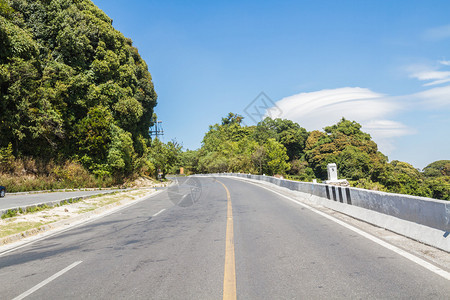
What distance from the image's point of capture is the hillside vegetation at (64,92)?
25.2m

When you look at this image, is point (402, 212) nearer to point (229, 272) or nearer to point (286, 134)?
point (229, 272)

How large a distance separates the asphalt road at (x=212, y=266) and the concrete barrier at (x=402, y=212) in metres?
0.90

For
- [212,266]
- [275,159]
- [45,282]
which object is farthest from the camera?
[275,159]

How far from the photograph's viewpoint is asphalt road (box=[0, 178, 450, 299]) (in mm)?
4254

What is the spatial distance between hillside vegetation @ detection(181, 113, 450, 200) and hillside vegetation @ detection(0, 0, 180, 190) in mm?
29950

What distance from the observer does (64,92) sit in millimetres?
31469

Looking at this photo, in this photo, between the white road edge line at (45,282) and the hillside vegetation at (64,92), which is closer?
the white road edge line at (45,282)

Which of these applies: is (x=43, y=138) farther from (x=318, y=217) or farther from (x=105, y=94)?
(x=318, y=217)

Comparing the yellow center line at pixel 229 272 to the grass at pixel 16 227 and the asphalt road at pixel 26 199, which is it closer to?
the grass at pixel 16 227

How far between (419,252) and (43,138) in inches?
1183

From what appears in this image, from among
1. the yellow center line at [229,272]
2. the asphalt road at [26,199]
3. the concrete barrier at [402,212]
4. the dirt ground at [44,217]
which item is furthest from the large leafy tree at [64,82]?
the concrete barrier at [402,212]

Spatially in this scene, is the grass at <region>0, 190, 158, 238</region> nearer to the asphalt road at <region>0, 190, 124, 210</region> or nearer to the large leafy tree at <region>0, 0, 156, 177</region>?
the asphalt road at <region>0, 190, 124, 210</region>

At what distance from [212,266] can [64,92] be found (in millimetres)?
31321

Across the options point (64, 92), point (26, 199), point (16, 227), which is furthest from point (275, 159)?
point (16, 227)
